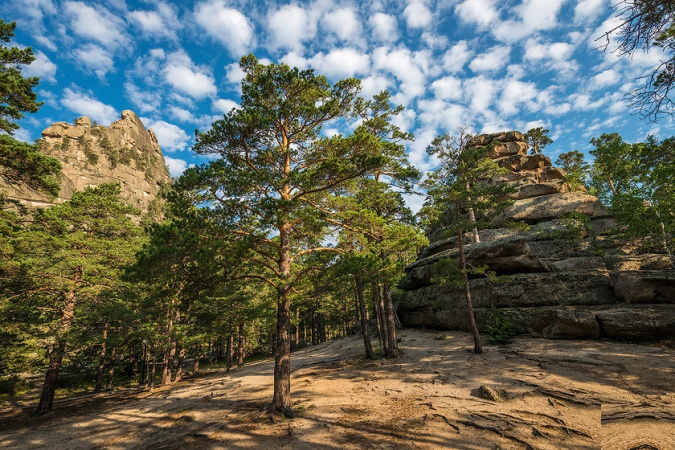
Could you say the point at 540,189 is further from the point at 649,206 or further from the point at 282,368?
the point at 282,368

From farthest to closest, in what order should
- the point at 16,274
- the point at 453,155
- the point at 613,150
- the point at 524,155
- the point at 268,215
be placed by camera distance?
the point at 524,155 < the point at 613,150 < the point at 453,155 < the point at 16,274 < the point at 268,215

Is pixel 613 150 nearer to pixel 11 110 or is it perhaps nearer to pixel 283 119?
pixel 283 119

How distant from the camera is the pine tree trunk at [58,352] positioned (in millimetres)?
14555

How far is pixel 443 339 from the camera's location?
1791cm

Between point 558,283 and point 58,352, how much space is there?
29704mm

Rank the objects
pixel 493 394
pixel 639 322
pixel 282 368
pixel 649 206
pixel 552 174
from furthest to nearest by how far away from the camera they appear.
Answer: pixel 552 174
pixel 649 206
pixel 639 322
pixel 282 368
pixel 493 394

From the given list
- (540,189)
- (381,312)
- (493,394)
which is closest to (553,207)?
(540,189)

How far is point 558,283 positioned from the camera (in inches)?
672

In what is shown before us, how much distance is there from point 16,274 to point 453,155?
2496 cm

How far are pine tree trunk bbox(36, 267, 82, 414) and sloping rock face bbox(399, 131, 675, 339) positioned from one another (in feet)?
68.0

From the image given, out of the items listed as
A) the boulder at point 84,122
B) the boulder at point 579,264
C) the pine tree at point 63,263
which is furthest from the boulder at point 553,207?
the boulder at point 84,122

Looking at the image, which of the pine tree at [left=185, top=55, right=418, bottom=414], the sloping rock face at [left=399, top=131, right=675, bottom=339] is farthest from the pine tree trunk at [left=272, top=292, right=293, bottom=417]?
the sloping rock face at [left=399, top=131, right=675, bottom=339]

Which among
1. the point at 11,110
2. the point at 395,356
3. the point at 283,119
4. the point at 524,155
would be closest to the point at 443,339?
the point at 395,356

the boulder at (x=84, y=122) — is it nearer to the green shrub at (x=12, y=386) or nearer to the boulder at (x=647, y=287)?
the green shrub at (x=12, y=386)
